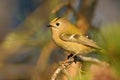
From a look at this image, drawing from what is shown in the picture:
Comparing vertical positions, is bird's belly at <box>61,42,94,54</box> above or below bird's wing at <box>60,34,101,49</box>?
below

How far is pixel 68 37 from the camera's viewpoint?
2.28 metres

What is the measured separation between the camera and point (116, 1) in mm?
2840

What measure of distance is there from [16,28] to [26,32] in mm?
130

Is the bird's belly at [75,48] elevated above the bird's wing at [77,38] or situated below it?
below

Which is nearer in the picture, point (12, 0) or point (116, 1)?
point (116, 1)

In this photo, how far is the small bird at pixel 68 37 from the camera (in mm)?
2166

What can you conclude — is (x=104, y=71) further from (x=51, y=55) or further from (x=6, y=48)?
(x=6, y=48)

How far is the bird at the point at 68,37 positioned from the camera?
2166 millimetres

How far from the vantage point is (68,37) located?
Result: 7.48ft

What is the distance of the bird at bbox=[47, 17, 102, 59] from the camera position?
7.11 ft

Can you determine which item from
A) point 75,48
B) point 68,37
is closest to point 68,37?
point 68,37

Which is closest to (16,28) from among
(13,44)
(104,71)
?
(13,44)

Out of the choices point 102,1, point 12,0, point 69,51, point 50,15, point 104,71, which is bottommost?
point 104,71

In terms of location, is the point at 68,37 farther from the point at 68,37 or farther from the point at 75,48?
the point at 75,48
